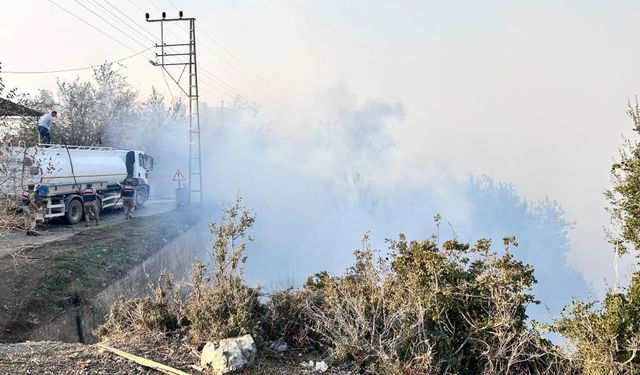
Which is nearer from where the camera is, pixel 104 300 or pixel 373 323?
pixel 373 323

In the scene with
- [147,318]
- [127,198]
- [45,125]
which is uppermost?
[45,125]

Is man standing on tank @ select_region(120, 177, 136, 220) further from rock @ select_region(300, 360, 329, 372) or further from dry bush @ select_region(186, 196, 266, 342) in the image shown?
rock @ select_region(300, 360, 329, 372)

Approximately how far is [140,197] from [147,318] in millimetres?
20991

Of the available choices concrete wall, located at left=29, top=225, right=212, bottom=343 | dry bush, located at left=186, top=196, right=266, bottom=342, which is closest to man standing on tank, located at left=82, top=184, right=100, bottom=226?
concrete wall, located at left=29, top=225, right=212, bottom=343

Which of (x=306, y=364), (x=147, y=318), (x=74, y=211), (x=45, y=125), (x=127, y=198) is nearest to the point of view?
(x=306, y=364)

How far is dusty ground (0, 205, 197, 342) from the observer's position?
10234 mm

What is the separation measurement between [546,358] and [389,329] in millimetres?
1972

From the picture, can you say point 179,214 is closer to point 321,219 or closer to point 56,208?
point 56,208

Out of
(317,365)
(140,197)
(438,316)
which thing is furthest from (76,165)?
(438,316)

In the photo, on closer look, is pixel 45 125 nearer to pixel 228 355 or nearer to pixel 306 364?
pixel 228 355

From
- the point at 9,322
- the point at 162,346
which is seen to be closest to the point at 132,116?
the point at 9,322

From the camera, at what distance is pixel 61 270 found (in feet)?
40.4

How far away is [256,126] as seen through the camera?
53.3m

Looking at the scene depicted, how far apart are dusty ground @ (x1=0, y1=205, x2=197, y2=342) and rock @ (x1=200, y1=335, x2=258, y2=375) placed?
21.8ft
